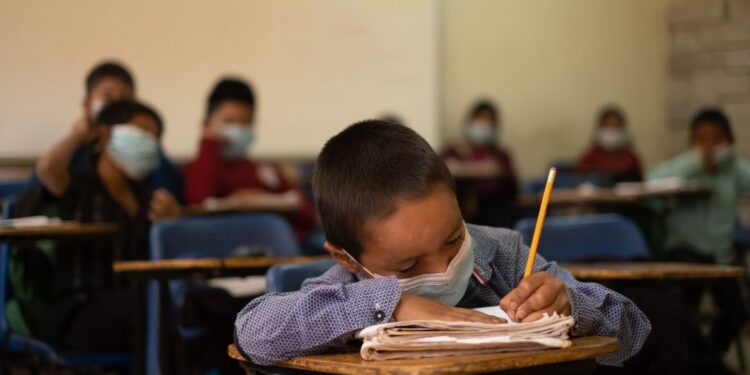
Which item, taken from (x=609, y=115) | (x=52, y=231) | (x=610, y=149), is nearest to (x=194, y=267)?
(x=52, y=231)

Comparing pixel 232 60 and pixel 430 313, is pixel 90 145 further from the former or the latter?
pixel 430 313

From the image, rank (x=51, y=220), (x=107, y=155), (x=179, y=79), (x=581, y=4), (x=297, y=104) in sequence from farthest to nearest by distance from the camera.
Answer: (x=581, y=4)
(x=297, y=104)
(x=179, y=79)
(x=107, y=155)
(x=51, y=220)

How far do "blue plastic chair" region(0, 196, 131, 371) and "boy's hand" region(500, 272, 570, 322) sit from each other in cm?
191

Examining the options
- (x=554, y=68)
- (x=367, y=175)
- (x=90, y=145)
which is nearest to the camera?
(x=367, y=175)

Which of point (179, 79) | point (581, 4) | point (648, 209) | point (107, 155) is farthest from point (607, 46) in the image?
point (107, 155)

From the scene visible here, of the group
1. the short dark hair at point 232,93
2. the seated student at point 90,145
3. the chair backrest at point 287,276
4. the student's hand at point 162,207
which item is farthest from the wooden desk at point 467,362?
the short dark hair at point 232,93

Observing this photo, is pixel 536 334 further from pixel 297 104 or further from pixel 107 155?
pixel 297 104

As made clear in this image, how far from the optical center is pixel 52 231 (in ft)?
9.61

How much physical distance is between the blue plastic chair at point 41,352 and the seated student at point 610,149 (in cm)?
484

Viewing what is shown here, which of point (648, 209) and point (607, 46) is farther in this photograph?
point (607, 46)

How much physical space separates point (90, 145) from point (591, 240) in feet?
5.72

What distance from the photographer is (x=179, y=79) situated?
5566 millimetres

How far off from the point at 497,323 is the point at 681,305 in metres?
1.52

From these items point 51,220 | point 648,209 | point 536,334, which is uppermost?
point 536,334
